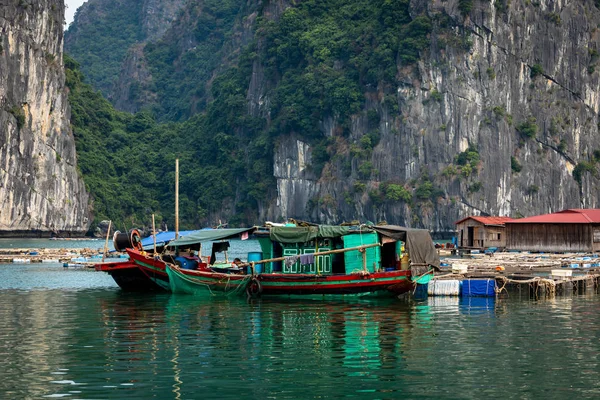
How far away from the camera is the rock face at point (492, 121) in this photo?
423 ft

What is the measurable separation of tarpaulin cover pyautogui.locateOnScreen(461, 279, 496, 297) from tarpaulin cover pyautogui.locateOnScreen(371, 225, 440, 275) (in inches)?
67.2

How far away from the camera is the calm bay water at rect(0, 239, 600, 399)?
19.2 metres

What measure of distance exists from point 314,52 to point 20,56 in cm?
4648

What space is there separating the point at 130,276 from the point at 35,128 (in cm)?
8619

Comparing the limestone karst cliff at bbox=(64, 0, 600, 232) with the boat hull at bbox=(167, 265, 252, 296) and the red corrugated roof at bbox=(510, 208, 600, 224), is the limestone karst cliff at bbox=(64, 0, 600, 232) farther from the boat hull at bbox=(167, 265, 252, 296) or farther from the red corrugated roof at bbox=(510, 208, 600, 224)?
the boat hull at bbox=(167, 265, 252, 296)

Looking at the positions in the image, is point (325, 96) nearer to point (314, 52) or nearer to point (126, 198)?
point (314, 52)

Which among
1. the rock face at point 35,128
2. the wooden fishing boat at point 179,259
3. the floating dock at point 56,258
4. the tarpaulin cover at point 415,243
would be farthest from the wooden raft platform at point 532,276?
the rock face at point 35,128

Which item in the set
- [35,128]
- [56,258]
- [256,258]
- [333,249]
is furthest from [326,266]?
[35,128]

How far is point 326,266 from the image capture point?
122ft

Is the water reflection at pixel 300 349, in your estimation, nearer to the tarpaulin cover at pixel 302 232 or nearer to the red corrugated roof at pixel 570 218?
the tarpaulin cover at pixel 302 232

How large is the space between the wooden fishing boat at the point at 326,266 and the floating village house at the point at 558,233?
113ft

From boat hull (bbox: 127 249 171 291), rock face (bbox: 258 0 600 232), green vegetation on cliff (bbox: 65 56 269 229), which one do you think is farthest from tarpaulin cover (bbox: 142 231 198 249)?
green vegetation on cliff (bbox: 65 56 269 229)

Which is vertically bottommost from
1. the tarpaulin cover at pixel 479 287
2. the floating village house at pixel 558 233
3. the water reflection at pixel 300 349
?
the water reflection at pixel 300 349

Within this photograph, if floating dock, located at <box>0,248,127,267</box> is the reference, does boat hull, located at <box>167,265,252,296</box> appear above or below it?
below
